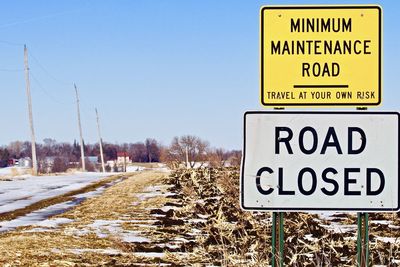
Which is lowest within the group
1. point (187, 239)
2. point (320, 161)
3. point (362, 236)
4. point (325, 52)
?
point (187, 239)

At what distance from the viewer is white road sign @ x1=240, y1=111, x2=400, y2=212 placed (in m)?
3.67

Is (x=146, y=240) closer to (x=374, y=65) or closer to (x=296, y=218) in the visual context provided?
(x=296, y=218)

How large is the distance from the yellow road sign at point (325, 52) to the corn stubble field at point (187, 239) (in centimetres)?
198

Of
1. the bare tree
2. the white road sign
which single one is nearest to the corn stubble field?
the white road sign

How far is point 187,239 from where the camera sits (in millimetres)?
→ 8703

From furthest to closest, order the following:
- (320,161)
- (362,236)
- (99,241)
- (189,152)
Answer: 1. (189,152)
2. (99,241)
3. (362,236)
4. (320,161)

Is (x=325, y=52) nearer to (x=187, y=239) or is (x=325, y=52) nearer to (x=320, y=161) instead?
(x=320, y=161)

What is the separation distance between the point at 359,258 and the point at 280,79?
1.15 m

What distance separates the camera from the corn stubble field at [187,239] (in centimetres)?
678

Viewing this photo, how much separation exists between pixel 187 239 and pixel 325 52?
5428mm

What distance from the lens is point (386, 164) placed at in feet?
12.1

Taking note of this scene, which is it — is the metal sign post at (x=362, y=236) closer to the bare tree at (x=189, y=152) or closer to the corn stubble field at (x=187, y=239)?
the corn stubble field at (x=187, y=239)

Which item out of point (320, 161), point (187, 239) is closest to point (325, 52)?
point (320, 161)

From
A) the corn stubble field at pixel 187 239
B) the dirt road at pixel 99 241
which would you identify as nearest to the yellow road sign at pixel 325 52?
the corn stubble field at pixel 187 239
